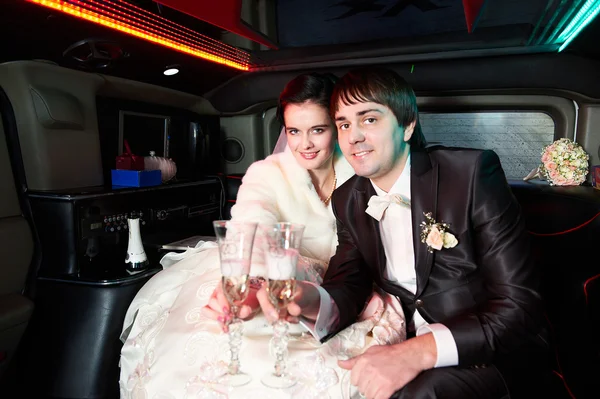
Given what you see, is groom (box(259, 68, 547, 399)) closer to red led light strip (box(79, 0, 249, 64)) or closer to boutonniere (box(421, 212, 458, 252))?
boutonniere (box(421, 212, 458, 252))

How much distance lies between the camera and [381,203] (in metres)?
1.83

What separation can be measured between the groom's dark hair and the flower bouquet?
144 centimetres

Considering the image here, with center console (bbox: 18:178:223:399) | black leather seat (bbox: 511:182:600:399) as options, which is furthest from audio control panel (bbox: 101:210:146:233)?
black leather seat (bbox: 511:182:600:399)

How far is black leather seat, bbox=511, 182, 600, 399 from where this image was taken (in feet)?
6.15

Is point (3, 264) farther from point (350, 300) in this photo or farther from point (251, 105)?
point (251, 105)

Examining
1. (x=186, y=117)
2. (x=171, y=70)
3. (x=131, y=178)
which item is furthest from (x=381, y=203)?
(x=186, y=117)

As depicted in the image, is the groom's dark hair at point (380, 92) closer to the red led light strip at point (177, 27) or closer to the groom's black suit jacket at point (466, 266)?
the groom's black suit jacket at point (466, 266)

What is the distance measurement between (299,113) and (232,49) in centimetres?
135

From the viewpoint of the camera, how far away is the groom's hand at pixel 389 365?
1.38m

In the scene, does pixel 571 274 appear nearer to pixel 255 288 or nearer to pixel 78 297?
pixel 255 288

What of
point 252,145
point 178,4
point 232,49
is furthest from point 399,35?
point 178,4

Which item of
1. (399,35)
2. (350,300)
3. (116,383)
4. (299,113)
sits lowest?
(116,383)

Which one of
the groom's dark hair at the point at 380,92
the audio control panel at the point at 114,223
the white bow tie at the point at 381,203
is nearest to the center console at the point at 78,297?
the audio control panel at the point at 114,223

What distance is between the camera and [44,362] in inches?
93.2
